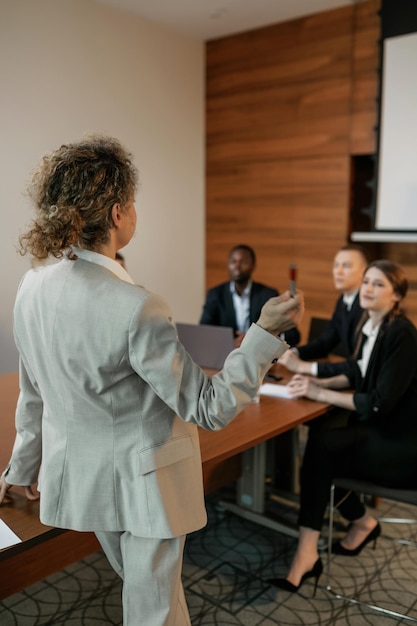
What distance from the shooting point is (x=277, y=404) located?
240cm

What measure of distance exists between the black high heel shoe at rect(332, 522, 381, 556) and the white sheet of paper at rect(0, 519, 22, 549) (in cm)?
169

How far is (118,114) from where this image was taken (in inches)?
193

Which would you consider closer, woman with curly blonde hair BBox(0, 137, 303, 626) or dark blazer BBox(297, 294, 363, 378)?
woman with curly blonde hair BBox(0, 137, 303, 626)

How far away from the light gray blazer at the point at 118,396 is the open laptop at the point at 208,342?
1333 millimetres

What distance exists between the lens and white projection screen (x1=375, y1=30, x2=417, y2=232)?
4.25m

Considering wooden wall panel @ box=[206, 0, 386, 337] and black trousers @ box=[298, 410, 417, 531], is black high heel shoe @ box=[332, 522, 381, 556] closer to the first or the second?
black trousers @ box=[298, 410, 417, 531]

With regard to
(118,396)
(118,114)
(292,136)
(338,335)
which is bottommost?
(338,335)

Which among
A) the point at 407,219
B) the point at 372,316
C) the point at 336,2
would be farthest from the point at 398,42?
the point at 372,316

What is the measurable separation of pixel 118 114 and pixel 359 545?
3808 millimetres

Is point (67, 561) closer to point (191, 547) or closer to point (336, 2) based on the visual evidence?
point (191, 547)

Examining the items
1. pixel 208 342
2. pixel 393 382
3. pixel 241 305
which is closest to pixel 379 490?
pixel 393 382

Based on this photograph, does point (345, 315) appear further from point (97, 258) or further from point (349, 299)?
point (97, 258)

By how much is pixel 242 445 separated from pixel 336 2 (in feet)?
12.8

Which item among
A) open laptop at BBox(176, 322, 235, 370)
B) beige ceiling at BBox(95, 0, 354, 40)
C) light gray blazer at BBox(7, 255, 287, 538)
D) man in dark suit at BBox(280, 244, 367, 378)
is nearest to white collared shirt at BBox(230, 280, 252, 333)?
man in dark suit at BBox(280, 244, 367, 378)
